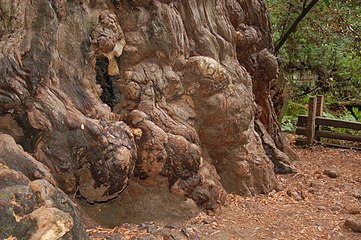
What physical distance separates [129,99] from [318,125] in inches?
304

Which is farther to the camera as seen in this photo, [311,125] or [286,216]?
[311,125]

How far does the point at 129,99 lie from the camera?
20.5ft

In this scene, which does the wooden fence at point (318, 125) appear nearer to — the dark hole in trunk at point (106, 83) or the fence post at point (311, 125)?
the fence post at point (311, 125)

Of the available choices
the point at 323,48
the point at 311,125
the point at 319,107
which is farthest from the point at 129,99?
the point at 323,48

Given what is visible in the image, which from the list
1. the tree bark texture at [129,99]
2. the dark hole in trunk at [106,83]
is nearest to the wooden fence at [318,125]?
the tree bark texture at [129,99]

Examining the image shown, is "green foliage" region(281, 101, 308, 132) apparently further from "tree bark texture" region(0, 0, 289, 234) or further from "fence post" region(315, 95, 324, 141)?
"tree bark texture" region(0, 0, 289, 234)

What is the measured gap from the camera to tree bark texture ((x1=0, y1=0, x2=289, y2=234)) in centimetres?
489

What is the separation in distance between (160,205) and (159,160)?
67 cm

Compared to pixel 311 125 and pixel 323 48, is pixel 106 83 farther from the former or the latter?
pixel 323 48

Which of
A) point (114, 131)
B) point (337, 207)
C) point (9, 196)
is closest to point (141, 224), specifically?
point (114, 131)

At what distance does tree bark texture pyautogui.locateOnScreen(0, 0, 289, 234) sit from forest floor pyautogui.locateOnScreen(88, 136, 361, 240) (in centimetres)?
38

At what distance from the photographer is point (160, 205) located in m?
6.16

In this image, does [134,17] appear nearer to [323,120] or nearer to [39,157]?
[39,157]

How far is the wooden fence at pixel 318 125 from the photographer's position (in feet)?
40.0
